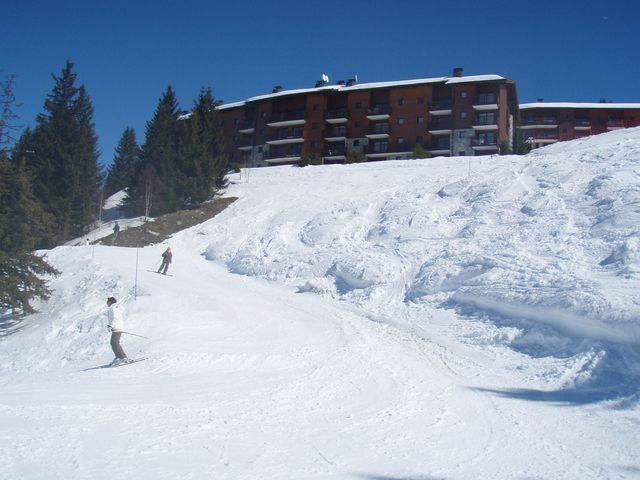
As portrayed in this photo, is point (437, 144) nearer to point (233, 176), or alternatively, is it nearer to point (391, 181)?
point (233, 176)

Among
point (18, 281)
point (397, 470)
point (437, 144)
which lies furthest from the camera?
point (437, 144)

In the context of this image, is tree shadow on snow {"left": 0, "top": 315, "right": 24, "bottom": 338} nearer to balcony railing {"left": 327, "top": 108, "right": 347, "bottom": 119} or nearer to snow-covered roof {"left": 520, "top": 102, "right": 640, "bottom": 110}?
balcony railing {"left": 327, "top": 108, "right": 347, "bottom": 119}

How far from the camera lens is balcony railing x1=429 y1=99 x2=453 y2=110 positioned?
56.6m

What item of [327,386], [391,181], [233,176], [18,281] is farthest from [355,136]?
[327,386]

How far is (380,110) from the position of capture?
6028cm

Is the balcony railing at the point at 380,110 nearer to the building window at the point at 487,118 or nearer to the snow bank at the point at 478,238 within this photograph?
the building window at the point at 487,118

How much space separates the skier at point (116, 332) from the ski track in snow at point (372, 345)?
1.87 ft

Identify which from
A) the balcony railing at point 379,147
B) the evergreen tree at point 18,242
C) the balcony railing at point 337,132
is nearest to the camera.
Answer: the evergreen tree at point 18,242

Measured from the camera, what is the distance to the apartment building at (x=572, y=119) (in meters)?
64.8

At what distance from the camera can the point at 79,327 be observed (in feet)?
55.8

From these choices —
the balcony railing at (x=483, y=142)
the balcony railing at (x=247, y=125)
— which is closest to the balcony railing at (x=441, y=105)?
the balcony railing at (x=483, y=142)

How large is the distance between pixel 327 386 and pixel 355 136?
53.9 meters

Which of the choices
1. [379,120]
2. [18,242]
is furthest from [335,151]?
[18,242]

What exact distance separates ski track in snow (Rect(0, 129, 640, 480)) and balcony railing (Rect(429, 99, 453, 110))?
2927 centimetres
